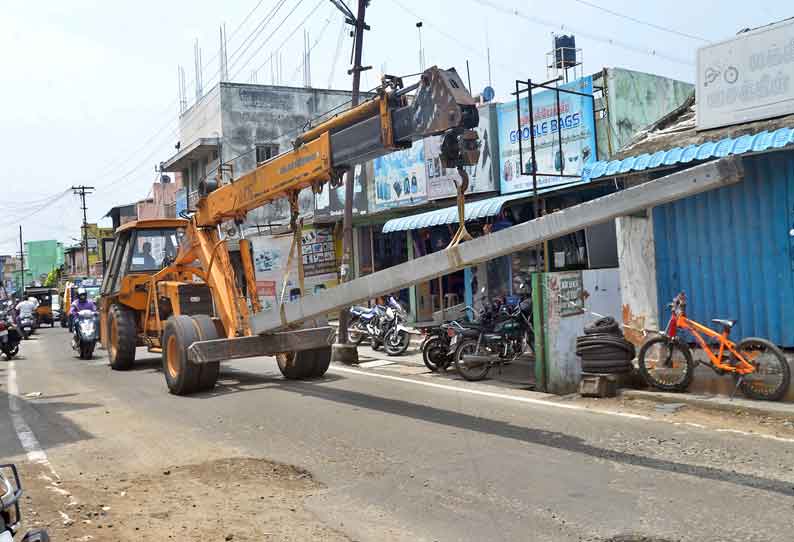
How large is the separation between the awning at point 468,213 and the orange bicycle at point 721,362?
3.99m

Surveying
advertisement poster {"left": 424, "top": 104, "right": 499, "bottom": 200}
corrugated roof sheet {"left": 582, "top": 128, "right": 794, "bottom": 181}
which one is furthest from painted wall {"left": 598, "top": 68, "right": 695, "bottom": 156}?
corrugated roof sheet {"left": 582, "top": 128, "right": 794, "bottom": 181}

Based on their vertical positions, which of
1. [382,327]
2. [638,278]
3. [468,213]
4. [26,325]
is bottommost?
[382,327]

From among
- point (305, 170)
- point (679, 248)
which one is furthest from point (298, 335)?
point (679, 248)

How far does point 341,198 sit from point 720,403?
49.5 ft

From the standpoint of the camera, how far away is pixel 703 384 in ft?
31.0

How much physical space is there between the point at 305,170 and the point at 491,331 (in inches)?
162

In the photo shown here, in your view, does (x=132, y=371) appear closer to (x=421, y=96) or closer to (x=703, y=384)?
(x=421, y=96)

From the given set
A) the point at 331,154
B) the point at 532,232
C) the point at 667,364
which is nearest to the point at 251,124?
the point at 331,154

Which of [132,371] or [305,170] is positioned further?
[132,371]

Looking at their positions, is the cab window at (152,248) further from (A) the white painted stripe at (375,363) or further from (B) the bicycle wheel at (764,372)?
(B) the bicycle wheel at (764,372)

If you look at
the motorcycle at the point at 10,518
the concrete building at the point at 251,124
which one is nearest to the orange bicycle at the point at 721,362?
the motorcycle at the point at 10,518

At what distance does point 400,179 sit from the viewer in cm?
1864

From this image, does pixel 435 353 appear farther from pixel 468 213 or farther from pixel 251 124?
pixel 251 124

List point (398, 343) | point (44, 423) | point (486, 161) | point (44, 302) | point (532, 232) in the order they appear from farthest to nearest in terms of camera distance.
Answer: point (44, 302), point (486, 161), point (398, 343), point (44, 423), point (532, 232)
